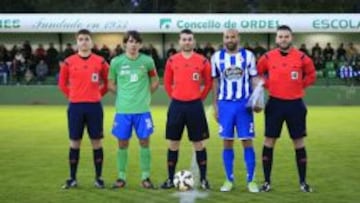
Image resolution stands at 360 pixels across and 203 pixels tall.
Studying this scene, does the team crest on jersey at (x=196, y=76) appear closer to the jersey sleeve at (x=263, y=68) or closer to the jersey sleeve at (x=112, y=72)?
the jersey sleeve at (x=263, y=68)

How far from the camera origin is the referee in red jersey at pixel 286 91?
7.72 metres

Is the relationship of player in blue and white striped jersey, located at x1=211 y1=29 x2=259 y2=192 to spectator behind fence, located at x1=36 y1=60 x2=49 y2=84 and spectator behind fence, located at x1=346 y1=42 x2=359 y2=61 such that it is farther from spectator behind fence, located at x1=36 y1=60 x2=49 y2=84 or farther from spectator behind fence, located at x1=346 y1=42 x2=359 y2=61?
spectator behind fence, located at x1=346 y1=42 x2=359 y2=61

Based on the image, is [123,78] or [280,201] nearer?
[280,201]

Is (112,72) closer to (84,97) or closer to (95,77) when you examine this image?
(95,77)

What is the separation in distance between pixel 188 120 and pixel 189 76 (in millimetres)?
526

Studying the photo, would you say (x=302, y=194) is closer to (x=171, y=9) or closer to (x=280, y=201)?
(x=280, y=201)

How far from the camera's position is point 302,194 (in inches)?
299

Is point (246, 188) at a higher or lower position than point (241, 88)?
lower

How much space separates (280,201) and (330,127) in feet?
30.1

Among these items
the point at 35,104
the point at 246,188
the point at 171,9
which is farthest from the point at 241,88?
the point at 171,9

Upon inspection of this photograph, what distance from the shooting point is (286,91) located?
25.3 feet

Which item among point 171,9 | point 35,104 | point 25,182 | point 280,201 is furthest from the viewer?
point 171,9

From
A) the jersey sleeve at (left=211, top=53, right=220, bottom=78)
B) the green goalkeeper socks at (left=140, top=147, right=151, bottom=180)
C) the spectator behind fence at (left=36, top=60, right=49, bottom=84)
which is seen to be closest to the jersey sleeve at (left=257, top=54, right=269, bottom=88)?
the jersey sleeve at (left=211, top=53, right=220, bottom=78)

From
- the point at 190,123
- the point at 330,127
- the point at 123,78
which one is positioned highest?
the point at 123,78
